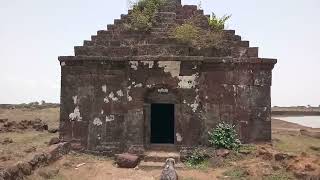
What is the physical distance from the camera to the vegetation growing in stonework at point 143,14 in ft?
47.6

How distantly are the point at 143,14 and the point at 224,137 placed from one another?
17.0 ft

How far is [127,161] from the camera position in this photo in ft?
42.0

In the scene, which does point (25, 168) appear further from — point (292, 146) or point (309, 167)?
point (292, 146)

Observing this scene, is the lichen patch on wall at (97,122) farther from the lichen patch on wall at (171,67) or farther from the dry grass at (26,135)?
the lichen patch on wall at (171,67)

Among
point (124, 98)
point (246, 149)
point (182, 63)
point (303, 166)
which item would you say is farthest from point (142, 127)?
point (303, 166)

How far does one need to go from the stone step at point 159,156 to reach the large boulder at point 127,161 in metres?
0.45

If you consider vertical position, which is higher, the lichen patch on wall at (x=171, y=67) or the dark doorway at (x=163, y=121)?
the lichen patch on wall at (x=171, y=67)

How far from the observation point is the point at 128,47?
14.3 metres

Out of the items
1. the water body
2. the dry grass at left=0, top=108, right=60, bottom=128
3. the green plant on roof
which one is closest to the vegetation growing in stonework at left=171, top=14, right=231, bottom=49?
the green plant on roof

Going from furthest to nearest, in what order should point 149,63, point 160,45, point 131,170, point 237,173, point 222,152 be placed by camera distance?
point 160,45 < point 149,63 < point 222,152 < point 131,170 < point 237,173

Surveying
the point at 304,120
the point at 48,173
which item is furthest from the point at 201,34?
the point at 304,120

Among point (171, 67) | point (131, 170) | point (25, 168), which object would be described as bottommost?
point (131, 170)

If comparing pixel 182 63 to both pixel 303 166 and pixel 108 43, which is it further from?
pixel 303 166

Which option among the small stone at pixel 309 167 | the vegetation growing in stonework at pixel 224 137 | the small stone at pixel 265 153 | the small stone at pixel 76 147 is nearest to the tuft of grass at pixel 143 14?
the vegetation growing in stonework at pixel 224 137
